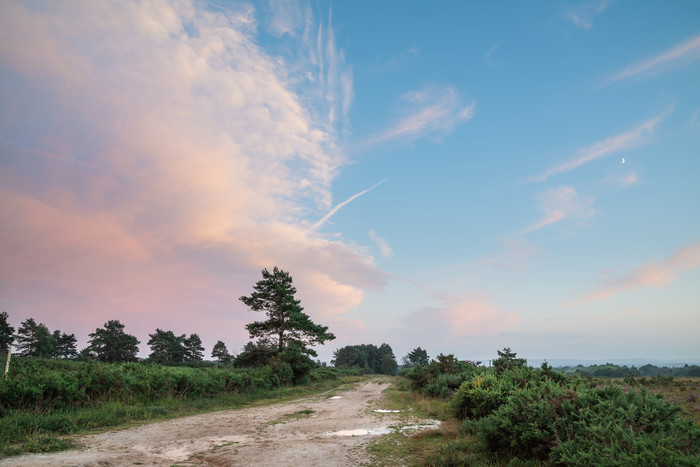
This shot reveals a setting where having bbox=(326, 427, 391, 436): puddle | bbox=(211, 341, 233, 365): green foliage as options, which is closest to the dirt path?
bbox=(326, 427, 391, 436): puddle

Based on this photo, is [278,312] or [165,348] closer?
[278,312]

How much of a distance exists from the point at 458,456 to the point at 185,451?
23.0 feet

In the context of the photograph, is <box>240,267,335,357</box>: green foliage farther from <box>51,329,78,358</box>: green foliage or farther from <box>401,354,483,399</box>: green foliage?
<box>51,329,78,358</box>: green foliage

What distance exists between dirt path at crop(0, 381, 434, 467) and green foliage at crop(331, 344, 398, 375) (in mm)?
109241

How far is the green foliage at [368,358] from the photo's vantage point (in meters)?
126

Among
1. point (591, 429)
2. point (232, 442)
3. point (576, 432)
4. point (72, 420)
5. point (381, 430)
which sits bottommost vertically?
point (381, 430)

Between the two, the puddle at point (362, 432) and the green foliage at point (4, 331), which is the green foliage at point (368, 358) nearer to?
the green foliage at point (4, 331)

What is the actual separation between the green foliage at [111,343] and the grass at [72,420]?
176 feet

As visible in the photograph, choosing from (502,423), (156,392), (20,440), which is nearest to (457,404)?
(502,423)

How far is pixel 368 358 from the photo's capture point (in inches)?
5630

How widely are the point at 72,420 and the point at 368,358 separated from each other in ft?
463

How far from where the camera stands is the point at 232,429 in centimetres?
1213

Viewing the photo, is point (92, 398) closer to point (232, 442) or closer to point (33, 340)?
→ point (232, 442)

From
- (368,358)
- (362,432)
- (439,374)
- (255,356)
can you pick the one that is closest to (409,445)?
(362,432)
